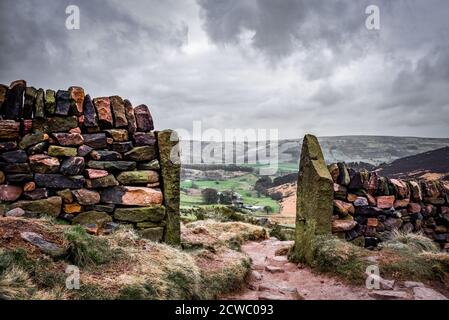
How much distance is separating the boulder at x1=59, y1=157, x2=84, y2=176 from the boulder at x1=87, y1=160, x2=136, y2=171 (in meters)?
0.17

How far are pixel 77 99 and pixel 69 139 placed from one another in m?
0.81

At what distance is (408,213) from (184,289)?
23.9ft

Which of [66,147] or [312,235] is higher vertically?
[66,147]

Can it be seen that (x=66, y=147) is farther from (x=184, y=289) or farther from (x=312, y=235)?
(x=312, y=235)

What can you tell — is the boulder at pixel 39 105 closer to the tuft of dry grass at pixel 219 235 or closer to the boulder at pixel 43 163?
the boulder at pixel 43 163

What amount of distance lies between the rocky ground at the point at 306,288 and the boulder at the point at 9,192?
4.28 metres

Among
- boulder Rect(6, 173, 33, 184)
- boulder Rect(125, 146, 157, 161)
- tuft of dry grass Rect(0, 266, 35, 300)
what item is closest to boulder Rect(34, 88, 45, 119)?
boulder Rect(6, 173, 33, 184)

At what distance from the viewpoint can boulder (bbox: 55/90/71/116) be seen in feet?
22.4

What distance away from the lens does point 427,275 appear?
22.0ft

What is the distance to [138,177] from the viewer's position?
7.33 meters

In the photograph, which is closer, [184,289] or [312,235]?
[184,289]

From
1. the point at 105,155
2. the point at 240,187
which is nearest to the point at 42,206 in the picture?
the point at 105,155
